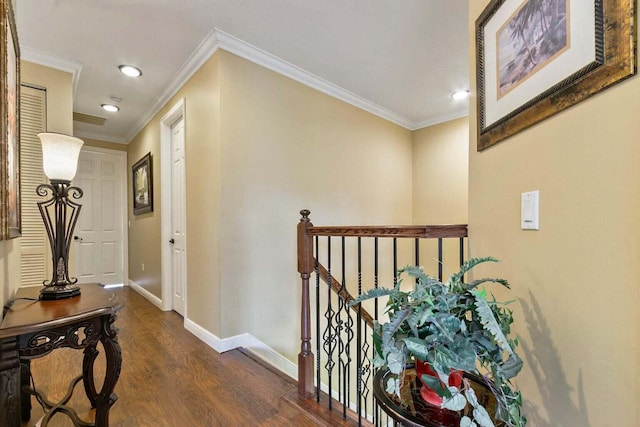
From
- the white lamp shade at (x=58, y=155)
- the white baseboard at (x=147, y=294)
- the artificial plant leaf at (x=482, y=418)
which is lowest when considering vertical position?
the white baseboard at (x=147, y=294)

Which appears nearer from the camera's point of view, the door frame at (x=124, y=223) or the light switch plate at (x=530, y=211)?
the light switch plate at (x=530, y=211)

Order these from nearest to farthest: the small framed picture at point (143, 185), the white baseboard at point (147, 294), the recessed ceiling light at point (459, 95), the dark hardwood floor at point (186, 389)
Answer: the dark hardwood floor at point (186, 389), the recessed ceiling light at point (459, 95), the white baseboard at point (147, 294), the small framed picture at point (143, 185)

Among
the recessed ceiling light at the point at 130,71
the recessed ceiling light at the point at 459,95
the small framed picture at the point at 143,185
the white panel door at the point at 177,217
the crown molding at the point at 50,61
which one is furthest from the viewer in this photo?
the small framed picture at the point at 143,185

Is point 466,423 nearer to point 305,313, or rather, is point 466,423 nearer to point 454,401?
point 454,401

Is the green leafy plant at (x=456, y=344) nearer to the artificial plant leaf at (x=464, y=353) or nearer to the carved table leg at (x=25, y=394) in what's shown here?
the artificial plant leaf at (x=464, y=353)

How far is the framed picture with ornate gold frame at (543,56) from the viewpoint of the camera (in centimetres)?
67

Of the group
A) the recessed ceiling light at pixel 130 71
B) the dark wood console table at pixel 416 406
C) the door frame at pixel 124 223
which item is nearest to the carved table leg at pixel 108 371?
the dark wood console table at pixel 416 406

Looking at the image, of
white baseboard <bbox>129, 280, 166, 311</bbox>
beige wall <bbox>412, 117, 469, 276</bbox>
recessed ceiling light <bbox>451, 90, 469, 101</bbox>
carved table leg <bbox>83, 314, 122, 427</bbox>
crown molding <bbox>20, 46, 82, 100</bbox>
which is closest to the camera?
carved table leg <bbox>83, 314, 122, 427</bbox>

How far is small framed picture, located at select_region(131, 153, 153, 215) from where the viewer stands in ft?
12.5

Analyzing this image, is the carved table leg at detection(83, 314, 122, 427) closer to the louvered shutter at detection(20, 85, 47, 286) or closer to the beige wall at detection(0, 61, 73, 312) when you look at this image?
the louvered shutter at detection(20, 85, 47, 286)

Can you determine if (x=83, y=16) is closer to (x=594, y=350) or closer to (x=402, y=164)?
(x=594, y=350)

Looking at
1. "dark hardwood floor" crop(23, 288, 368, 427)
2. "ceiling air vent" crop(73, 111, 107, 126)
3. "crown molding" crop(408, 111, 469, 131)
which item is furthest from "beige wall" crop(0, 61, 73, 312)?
"crown molding" crop(408, 111, 469, 131)

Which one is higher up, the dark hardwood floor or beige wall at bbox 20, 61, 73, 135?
beige wall at bbox 20, 61, 73, 135

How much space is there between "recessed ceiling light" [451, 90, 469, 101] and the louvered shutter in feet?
13.4
